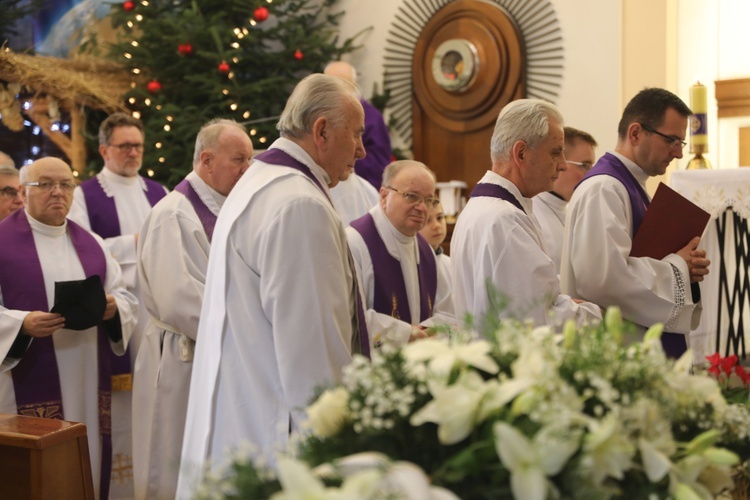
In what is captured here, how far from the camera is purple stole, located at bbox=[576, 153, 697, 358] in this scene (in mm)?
4023

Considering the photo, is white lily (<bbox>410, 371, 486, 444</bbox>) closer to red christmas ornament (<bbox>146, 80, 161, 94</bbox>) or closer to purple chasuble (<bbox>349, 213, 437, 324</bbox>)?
purple chasuble (<bbox>349, 213, 437, 324</bbox>)

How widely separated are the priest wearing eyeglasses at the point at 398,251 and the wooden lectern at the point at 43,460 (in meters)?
1.51

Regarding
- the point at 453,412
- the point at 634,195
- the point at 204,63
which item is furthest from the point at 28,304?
the point at 204,63

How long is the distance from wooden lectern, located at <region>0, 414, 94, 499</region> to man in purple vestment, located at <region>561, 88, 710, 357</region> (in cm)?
231

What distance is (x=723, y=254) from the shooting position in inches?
196

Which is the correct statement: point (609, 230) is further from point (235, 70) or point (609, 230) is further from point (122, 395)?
point (235, 70)

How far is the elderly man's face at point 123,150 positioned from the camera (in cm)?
652

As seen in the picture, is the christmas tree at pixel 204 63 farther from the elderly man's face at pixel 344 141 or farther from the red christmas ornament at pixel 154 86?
the elderly man's face at pixel 344 141

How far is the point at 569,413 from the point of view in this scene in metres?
1.37

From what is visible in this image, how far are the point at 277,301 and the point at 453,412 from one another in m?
1.34

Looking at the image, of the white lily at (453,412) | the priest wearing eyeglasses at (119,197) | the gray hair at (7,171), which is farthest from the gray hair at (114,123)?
the white lily at (453,412)

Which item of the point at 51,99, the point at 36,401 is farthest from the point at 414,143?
the point at 36,401

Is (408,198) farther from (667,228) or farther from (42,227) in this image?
(42,227)

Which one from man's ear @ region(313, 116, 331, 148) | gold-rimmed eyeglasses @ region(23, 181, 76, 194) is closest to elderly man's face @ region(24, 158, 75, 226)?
gold-rimmed eyeglasses @ region(23, 181, 76, 194)
